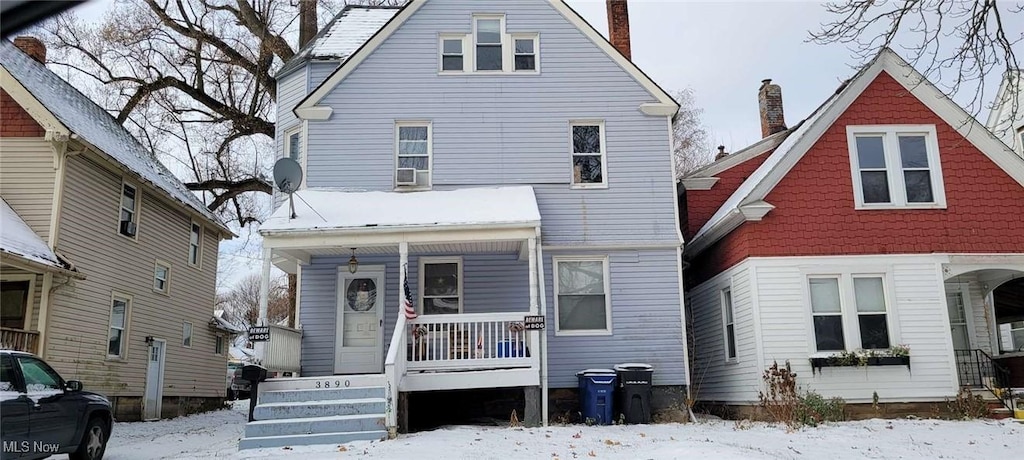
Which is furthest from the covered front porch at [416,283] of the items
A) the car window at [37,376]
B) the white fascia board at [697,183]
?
the white fascia board at [697,183]

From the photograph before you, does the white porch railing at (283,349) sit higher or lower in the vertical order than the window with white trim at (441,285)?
lower

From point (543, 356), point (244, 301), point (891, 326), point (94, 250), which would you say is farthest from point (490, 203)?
point (244, 301)

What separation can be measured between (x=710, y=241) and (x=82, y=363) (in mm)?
12878

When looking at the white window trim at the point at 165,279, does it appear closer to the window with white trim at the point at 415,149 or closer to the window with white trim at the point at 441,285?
the window with white trim at the point at 415,149

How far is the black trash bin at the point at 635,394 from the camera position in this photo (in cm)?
1210

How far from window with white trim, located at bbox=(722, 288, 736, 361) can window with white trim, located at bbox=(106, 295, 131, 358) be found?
1296 cm

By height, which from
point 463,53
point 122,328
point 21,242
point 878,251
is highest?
point 463,53

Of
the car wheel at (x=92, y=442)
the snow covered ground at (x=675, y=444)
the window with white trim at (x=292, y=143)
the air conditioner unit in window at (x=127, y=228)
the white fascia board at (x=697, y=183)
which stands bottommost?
the snow covered ground at (x=675, y=444)

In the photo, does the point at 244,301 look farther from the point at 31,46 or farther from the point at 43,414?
the point at 43,414

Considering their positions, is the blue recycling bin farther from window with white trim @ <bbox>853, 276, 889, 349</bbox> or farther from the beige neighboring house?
the beige neighboring house

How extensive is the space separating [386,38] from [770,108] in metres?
9.97

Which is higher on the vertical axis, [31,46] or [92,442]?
[31,46]

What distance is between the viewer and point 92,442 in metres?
9.33

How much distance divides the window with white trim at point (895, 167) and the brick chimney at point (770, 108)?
17.0 ft
